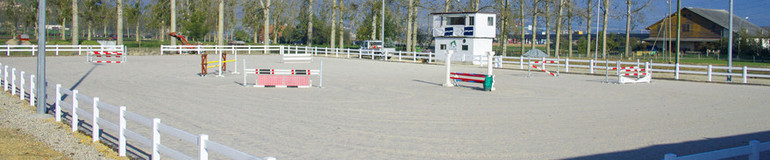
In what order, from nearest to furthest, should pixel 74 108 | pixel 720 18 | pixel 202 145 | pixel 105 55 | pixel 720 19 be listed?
pixel 202 145 → pixel 74 108 → pixel 105 55 → pixel 720 19 → pixel 720 18

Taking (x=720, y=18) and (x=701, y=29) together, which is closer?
(x=701, y=29)

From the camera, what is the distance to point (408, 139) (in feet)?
34.9

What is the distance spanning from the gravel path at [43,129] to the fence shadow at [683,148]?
7276 millimetres

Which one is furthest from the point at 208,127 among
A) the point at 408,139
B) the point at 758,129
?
the point at 758,129

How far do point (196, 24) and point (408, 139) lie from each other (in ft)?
275

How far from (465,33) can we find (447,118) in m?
34.1

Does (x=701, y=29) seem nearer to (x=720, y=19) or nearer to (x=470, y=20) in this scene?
(x=720, y=19)

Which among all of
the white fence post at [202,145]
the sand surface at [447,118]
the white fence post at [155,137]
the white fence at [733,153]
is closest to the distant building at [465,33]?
the sand surface at [447,118]

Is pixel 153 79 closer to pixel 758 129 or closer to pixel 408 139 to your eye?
pixel 408 139

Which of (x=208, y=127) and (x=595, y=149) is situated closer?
(x=595, y=149)

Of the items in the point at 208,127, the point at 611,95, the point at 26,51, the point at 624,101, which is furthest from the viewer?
the point at 26,51

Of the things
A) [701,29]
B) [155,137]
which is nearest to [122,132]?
[155,137]

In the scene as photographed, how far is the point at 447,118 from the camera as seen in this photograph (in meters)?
13.6

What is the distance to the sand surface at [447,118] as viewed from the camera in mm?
9859
